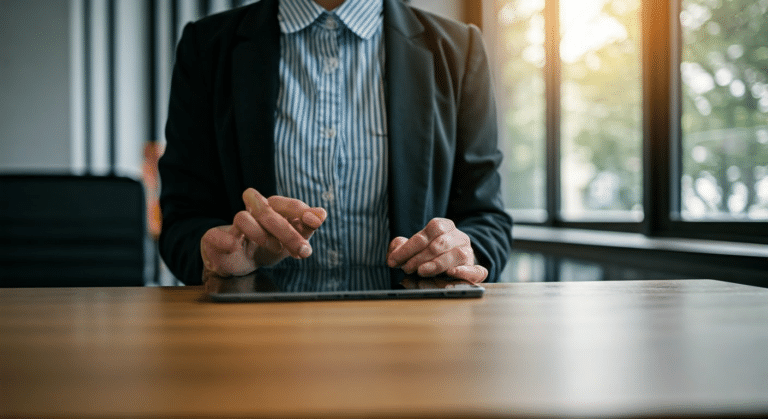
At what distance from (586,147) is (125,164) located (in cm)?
349

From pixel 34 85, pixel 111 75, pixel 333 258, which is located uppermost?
pixel 111 75

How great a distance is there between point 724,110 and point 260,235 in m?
1.84

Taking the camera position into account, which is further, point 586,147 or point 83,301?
point 586,147

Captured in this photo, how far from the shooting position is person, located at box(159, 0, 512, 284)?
3.79ft

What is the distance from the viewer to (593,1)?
2.95 m

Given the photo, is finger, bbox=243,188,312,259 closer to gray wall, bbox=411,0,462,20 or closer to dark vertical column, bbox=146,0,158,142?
gray wall, bbox=411,0,462,20

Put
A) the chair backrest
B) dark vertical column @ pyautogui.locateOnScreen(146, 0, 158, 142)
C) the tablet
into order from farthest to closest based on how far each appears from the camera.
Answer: dark vertical column @ pyautogui.locateOnScreen(146, 0, 158, 142)
the chair backrest
the tablet

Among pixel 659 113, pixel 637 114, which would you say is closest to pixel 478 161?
pixel 659 113

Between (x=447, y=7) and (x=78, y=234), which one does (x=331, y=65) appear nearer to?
(x=78, y=234)

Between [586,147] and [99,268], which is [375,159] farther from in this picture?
[586,147]

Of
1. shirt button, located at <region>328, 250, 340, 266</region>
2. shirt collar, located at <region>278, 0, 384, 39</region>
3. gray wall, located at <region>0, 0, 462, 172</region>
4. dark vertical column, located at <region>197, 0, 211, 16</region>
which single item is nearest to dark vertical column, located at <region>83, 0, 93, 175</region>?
gray wall, located at <region>0, 0, 462, 172</region>

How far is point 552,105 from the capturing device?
126 inches

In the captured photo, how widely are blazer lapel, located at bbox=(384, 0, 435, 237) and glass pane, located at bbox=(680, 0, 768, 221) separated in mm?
1211

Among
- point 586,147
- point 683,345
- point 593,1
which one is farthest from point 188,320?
point 593,1
